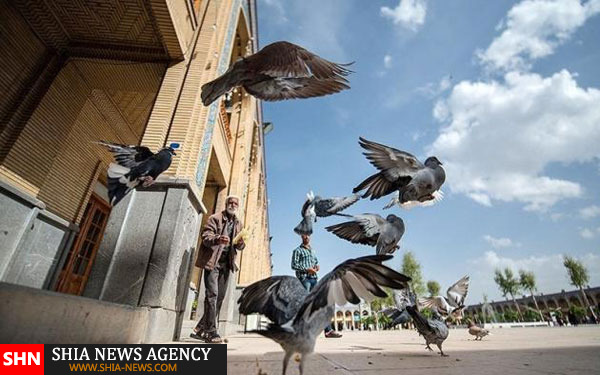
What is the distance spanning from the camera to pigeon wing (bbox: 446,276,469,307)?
5.51 metres

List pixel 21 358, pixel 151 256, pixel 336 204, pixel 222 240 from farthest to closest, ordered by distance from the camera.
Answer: pixel 222 240 < pixel 336 204 < pixel 151 256 < pixel 21 358

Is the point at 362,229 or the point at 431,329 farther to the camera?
the point at 362,229

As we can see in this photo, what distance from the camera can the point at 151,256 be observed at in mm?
3762

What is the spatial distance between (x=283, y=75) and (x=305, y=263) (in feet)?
13.6

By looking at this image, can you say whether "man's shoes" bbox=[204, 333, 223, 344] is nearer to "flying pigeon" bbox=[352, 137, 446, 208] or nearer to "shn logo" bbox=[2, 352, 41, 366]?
"shn logo" bbox=[2, 352, 41, 366]

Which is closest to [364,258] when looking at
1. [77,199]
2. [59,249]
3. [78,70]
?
[59,249]

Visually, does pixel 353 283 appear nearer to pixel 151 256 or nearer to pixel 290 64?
pixel 290 64

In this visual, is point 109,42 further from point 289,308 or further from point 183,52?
point 289,308

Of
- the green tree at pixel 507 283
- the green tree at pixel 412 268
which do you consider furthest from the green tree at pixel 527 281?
the green tree at pixel 412 268

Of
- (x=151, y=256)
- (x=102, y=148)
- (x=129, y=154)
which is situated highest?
(x=102, y=148)

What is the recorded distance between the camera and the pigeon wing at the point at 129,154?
11.3 feet

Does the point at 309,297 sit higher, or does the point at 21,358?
the point at 309,297

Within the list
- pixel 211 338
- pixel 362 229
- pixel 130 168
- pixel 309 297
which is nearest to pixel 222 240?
pixel 211 338

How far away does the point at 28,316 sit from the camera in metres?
1.42
